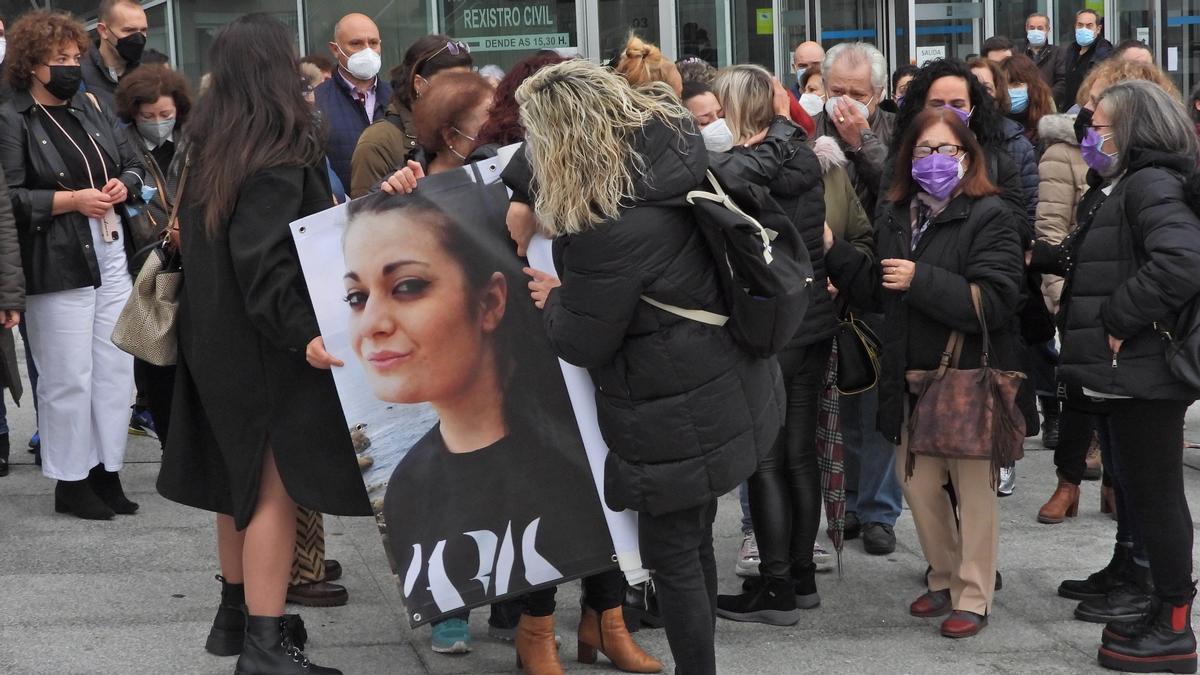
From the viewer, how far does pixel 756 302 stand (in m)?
3.49

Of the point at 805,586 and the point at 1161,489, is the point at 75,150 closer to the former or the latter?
the point at 805,586

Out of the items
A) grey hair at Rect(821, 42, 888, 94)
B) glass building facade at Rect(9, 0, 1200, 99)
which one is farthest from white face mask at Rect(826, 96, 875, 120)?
glass building facade at Rect(9, 0, 1200, 99)

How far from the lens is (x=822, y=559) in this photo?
17.9 ft

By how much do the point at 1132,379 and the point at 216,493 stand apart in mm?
2766

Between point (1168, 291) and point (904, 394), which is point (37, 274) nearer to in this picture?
point (904, 394)

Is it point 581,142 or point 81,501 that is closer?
point 581,142

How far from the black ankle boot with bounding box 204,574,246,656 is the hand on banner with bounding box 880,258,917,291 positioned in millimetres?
2271

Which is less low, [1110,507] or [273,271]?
[273,271]

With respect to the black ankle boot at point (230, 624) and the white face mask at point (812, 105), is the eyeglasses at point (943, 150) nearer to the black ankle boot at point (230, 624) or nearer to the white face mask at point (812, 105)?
the white face mask at point (812, 105)

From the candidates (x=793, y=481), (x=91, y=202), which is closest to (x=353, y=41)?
(x=91, y=202)

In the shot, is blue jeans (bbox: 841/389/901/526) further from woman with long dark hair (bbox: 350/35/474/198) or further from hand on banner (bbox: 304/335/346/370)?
hand on banner (bbox: 304/335/346/370)

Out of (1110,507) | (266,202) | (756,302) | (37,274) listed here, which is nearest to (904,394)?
(756,302)

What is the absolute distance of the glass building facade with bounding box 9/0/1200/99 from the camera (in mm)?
12750

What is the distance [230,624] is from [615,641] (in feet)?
3.94
